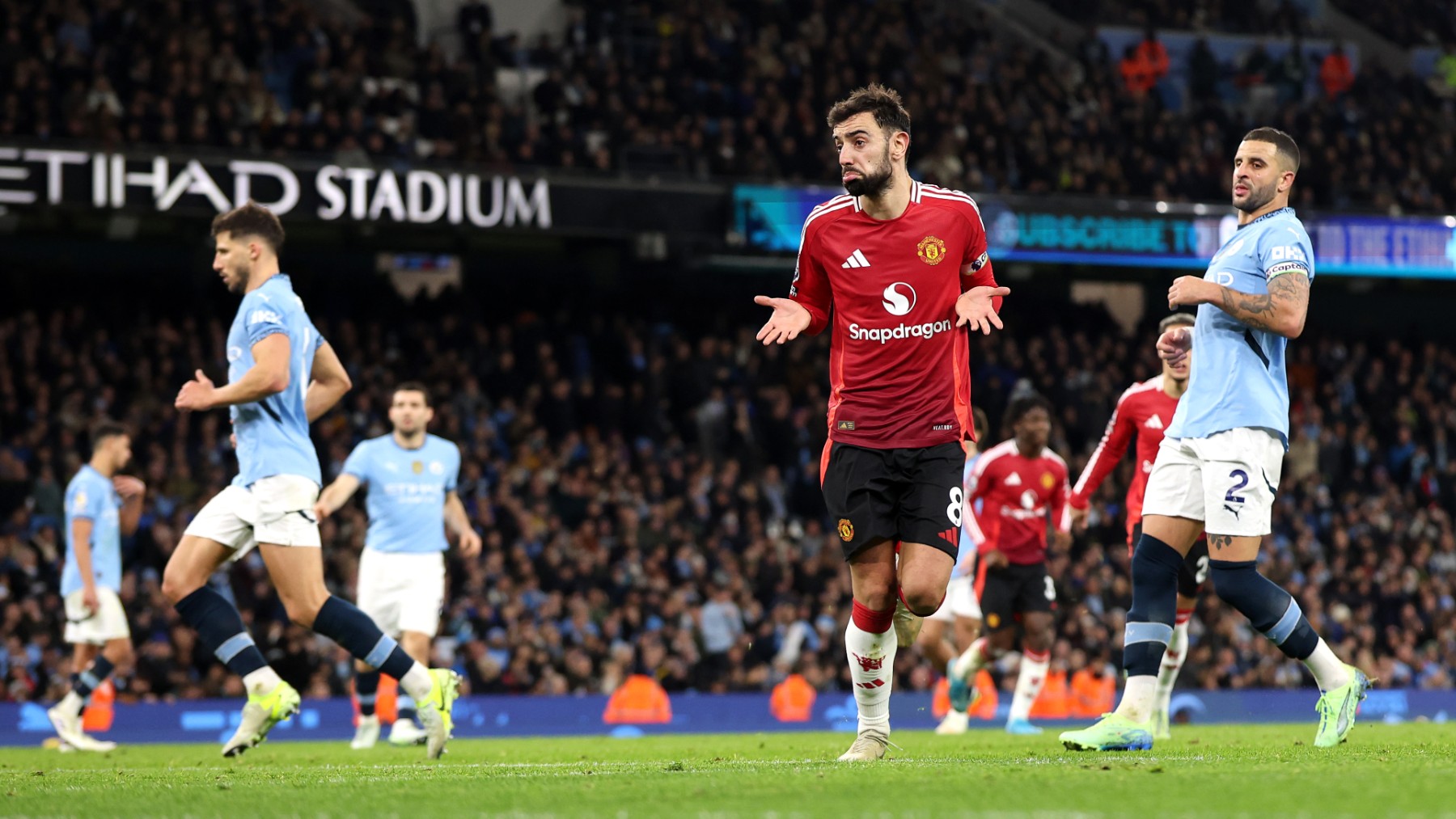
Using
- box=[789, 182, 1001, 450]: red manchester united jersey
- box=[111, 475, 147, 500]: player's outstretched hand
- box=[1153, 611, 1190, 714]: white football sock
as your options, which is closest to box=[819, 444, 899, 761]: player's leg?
box=[789, 182, 1001, 450]: red manchester united jersey

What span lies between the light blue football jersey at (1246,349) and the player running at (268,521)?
376 cm

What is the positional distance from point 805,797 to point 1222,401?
2.96m

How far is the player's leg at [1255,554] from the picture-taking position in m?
6.91

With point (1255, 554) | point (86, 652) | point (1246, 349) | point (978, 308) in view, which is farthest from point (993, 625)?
point (86, 652)

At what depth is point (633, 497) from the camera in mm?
20922

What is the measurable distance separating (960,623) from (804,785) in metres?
8.00

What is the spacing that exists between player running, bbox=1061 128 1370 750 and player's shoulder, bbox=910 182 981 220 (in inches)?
36.2

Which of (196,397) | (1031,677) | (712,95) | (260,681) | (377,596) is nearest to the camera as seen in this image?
(196,397)

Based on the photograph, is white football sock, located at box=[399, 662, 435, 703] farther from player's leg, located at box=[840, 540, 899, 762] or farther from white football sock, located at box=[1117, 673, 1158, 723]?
white football sock, located at box=[1117, 673, 1158, 723]

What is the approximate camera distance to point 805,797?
5.02m

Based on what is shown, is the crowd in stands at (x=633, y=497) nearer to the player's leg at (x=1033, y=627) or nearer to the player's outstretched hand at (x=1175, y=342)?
the player's leg at (x=1033, y=627)

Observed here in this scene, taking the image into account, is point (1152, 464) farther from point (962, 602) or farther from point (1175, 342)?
point (962, 602)

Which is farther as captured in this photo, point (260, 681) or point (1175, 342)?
point (1175, 342)

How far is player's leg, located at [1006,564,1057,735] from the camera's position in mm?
12422
